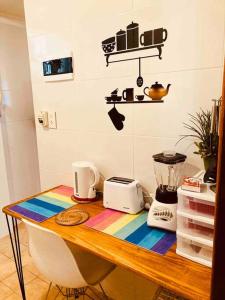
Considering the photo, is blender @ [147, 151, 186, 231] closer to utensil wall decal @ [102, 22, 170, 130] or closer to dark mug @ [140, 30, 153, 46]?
utensil wall decal @ [102, 22, 170, 130]

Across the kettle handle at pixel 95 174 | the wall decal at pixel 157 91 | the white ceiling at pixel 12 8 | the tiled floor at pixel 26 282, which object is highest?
the white ceiling at pixel 12 8

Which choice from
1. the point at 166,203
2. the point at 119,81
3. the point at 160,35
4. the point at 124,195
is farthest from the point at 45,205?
the point at 160,35

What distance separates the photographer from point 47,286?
1.86 metres

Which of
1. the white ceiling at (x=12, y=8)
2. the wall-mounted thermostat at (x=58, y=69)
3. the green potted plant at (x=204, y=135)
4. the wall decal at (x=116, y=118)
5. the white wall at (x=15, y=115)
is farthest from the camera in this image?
Answer: the white wall at (x=15, y=115)

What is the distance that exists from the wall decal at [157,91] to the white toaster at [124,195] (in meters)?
0.47

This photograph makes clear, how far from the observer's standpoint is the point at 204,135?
100 cm

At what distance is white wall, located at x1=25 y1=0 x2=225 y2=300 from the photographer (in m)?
1.09

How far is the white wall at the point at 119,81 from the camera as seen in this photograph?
1.09 m

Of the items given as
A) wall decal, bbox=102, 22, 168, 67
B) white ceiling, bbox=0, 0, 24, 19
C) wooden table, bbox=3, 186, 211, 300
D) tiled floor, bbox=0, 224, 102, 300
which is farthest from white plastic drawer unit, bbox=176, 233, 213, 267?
white ceiling, bbox=0, 0, 24, 19

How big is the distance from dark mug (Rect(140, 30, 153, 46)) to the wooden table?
948 mm

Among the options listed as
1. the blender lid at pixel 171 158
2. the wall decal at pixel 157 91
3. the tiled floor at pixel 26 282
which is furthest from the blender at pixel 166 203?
the tiled floor at pixel 26 282

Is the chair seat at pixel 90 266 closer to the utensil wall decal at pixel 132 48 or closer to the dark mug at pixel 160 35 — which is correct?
the utensil wall decal at pixel 132 48

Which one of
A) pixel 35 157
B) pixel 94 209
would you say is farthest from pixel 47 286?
pixel 35 157

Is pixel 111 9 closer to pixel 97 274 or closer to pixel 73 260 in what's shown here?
pixel 73 260
